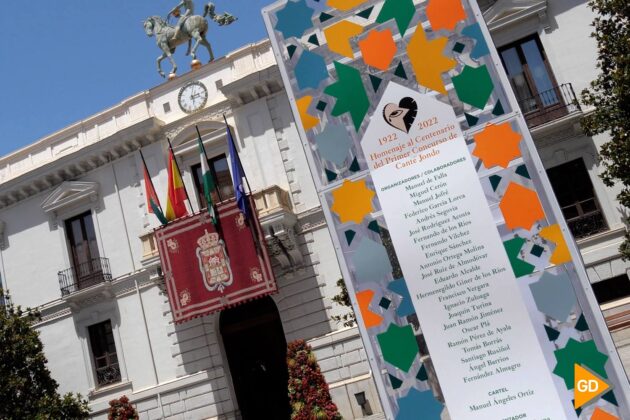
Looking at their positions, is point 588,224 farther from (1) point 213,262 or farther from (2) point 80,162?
(2) point 80,162

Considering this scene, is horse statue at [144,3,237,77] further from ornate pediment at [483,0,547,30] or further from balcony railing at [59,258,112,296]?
ornate pediment at [483,0,547,30]

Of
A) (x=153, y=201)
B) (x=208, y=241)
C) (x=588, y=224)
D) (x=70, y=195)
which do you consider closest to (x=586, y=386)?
(x=588, y=224)

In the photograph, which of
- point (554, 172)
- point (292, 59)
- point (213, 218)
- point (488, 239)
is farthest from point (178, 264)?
point (488, 239)

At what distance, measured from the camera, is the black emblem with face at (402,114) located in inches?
236

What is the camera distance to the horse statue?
2192 cm

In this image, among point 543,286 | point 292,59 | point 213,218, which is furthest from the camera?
point 213,218

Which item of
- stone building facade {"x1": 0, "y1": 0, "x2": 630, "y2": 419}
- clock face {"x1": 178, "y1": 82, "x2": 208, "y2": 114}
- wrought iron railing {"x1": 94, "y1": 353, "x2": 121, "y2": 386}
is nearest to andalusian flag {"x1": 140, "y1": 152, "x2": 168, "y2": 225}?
stone building facade {"x1": 0, "y1": 0, "x2": 630, "y2": 419}

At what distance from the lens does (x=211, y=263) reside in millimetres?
18453

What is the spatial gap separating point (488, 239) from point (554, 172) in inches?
511

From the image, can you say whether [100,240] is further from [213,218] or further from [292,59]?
[292,59]

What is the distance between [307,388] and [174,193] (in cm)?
736

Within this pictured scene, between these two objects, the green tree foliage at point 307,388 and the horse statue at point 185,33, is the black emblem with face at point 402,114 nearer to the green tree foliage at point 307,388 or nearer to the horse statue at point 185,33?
the green tree foliage at point 307,388

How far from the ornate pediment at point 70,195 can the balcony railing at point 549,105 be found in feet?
50.3

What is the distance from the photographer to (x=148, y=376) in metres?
20.1
